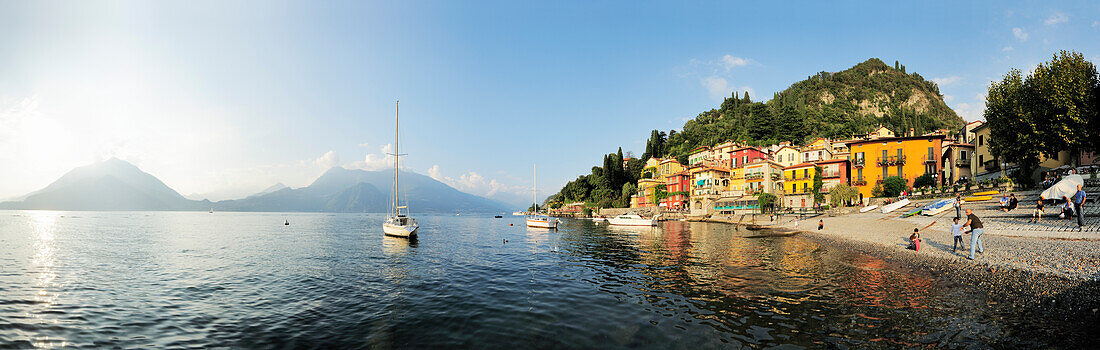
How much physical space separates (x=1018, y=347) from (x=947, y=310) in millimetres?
3259

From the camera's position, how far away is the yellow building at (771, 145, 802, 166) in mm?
73438

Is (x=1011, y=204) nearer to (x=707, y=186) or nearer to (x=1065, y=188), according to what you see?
(x=1065, y=188)

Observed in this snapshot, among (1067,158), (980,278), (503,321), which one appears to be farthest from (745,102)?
(503,321)

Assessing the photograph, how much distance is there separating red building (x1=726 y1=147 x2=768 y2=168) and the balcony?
23384 mm

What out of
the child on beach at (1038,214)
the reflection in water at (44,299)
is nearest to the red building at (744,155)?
the child on beach at (1038,214)

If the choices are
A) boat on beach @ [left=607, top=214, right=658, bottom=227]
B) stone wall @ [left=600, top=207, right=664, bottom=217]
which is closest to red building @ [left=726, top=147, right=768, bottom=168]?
stone wall @ [left=600, top=207, right=664, bottom=217]

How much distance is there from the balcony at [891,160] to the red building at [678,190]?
33.1 metres

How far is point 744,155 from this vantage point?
8506 centimetres

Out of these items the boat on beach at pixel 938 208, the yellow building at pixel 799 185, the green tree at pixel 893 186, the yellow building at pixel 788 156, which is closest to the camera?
the boat on beach at pixel 938 208

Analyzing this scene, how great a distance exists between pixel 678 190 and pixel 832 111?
93809 millimetres

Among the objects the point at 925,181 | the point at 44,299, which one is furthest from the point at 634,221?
the point at 44,299

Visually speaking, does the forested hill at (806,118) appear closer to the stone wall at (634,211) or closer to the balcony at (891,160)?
the stone wall at (634,211)

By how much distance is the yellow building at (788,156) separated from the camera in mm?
73438

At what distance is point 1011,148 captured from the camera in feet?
125
